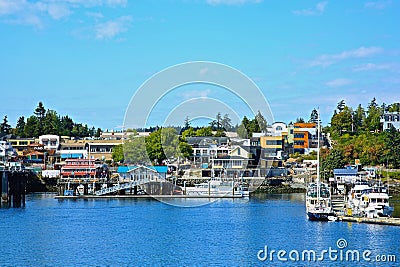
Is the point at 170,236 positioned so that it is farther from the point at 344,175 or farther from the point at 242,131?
the point at 242,131

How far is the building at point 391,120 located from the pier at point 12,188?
40845 mm

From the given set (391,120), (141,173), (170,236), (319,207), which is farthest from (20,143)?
(170,236)

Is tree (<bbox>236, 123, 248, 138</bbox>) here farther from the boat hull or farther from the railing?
the boat hull

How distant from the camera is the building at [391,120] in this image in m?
72.0

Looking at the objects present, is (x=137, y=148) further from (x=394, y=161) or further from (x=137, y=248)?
(x=137, y=248)

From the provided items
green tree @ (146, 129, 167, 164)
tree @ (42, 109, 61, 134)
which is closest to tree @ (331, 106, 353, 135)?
Result: green tree @ (146, 129, 167, 164)

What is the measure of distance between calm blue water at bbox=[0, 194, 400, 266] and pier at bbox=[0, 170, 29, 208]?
2.87 meters

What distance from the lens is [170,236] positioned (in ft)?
102

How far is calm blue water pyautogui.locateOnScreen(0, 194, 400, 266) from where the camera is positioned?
2528 cm

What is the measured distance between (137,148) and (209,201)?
19555 millimetres

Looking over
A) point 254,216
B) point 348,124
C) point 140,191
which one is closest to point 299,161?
point 348,124

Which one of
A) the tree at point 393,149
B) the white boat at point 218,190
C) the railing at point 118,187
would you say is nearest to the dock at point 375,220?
the white boat at point 218,190

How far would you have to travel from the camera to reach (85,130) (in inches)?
3888

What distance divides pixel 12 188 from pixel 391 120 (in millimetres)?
42258
